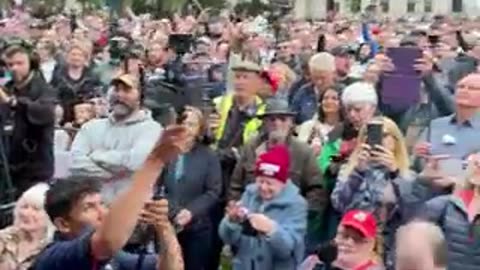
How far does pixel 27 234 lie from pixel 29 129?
2.87m

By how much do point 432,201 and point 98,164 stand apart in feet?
7.94

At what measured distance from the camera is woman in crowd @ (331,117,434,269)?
784 cm

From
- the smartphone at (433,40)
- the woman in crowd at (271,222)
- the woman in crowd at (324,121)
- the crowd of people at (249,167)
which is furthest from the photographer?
the smartphone at (433,40)

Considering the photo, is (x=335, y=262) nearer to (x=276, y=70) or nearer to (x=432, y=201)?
(x=432, y=201)

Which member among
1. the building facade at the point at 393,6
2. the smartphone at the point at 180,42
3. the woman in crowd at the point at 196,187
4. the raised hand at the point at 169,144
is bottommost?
the building facade at the point at 393,6

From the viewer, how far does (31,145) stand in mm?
9805

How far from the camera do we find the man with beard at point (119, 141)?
29.1 feet

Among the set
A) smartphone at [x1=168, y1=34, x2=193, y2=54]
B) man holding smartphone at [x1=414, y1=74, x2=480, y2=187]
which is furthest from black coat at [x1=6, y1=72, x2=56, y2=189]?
smartphone at [x1=168, y1=34, x2=193, y2=54]

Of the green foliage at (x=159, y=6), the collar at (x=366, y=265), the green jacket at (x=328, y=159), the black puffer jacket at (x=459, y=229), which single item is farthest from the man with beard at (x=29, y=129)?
the green foliage at (x=159, y=6)

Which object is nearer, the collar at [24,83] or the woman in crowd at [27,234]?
the woman in crowd at [27,234]

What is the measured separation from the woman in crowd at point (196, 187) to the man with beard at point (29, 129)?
36.4 inches

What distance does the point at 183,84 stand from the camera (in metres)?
9.58

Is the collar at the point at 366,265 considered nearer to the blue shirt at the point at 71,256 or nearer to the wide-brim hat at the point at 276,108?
the blue shirt at the point at 71,256

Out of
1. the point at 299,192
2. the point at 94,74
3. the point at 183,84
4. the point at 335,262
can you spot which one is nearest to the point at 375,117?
the point at 299,192
